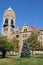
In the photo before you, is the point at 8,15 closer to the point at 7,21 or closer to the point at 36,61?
the point at 7,21

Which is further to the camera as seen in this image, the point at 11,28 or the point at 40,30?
the point at 11,28

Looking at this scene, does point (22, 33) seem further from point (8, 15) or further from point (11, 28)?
point (8, 15)

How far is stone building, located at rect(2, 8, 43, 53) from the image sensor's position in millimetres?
91375

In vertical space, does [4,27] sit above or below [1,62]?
above

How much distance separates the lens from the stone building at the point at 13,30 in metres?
91.4

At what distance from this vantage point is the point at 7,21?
106 m

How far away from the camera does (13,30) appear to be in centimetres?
10212

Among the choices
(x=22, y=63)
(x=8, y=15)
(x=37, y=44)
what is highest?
(x=8, y=15)

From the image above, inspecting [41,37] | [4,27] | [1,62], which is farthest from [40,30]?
[1,62]

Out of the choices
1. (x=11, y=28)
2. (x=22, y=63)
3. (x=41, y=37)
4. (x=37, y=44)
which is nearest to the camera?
(x=22, y=63)

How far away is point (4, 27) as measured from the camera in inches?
4097

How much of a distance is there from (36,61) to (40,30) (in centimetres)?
4706

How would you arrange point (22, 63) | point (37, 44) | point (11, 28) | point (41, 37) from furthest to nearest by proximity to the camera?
point (11, 28) < point (41, 37) < point (37, 44) < point (22, 63)

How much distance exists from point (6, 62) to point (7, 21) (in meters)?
61.8
